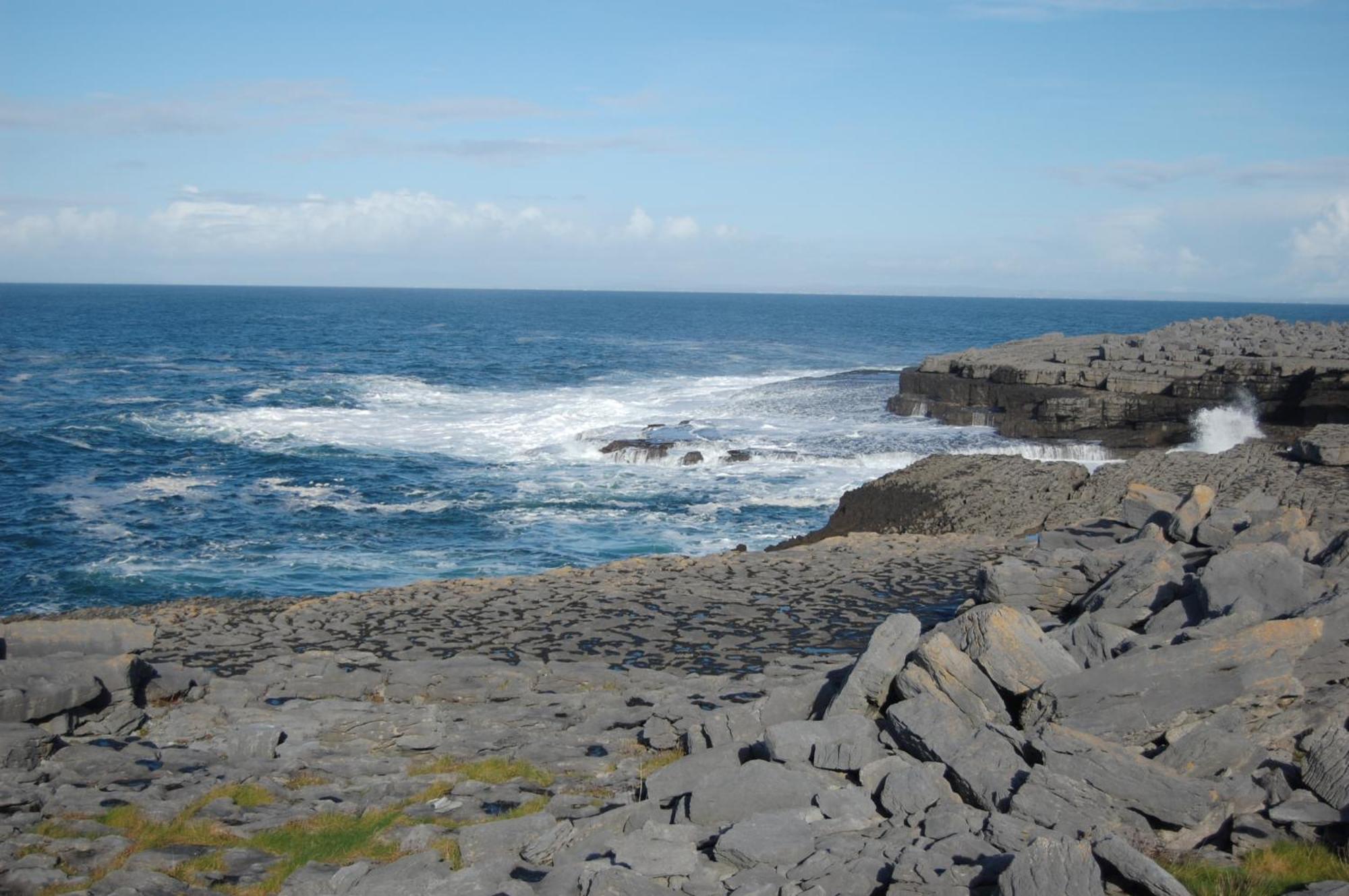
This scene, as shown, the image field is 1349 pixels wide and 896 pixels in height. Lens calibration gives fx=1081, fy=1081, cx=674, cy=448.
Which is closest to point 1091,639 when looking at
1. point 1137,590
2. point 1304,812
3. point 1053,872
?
point 1137,590

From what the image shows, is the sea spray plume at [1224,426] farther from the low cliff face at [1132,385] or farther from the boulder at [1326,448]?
the boulder at [1326,448]

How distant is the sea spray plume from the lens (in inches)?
1505

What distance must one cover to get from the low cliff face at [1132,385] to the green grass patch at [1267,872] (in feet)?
108

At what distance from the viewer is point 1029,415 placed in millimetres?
42531

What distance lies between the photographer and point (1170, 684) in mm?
9953

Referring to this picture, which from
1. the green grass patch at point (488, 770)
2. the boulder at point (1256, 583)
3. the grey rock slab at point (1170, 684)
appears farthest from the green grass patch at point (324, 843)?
the boulder at point (1256, 583)

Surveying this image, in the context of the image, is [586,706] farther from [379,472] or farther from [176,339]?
[176,339]

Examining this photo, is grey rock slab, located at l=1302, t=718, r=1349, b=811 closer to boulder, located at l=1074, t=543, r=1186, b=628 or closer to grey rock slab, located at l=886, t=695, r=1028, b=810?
grey rock slab, located at l=886, t=695, r=1028, b=810

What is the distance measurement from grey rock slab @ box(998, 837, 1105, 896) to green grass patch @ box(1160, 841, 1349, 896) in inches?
42.1

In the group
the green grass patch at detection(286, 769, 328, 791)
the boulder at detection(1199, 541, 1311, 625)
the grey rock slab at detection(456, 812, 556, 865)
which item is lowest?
the green grass patch at detection(286, 769, 328, 791)

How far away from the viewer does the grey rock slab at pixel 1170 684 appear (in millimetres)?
9789

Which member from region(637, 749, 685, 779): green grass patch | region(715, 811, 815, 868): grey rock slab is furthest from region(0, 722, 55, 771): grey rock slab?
region(715, 811, 815, 868): grey rock slab

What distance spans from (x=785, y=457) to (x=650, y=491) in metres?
6.25

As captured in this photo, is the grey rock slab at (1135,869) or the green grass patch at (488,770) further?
the green grass patch at (488,770)
